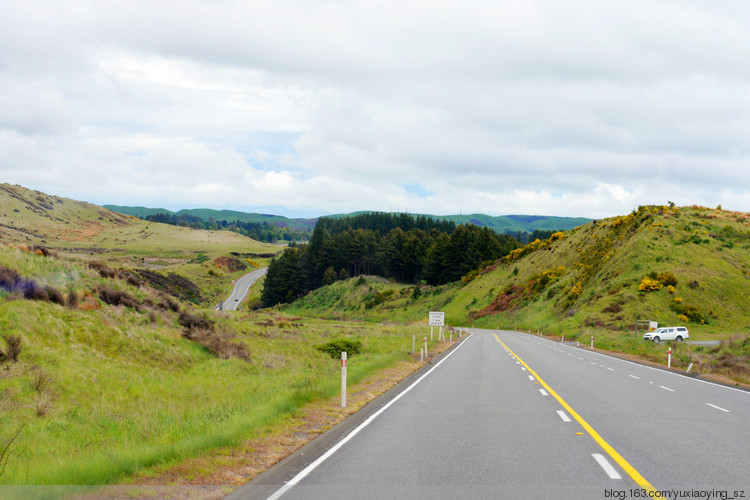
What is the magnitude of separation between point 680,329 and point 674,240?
2488 cm

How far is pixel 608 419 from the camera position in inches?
423

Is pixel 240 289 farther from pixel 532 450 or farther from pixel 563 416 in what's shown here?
pixel 532 450

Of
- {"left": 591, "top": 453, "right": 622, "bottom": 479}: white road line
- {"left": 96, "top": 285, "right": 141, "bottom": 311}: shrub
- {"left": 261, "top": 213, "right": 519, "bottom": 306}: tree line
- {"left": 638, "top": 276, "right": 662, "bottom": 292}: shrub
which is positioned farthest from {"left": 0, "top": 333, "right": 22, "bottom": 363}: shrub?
{"left": 261, "top": 213, "right": 519, "bottom": 306}: tree line

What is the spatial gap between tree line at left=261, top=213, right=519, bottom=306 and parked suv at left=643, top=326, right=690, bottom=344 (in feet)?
210

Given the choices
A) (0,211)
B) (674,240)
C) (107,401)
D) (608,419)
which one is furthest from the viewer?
(0,211)

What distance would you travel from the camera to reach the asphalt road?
6.19 meters

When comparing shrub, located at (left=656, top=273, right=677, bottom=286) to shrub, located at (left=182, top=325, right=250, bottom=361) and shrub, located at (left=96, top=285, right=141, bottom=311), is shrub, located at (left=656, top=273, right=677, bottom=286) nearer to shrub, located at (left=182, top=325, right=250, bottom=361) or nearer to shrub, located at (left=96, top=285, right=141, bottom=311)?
shrub, located at (left=182, top=325, right=250, bottom=361)

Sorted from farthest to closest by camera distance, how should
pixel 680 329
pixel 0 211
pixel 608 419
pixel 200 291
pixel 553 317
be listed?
pixel 0 211 → pixel 200 291 → pixel 553 317 → pixel 680 329 → pixel 608 419

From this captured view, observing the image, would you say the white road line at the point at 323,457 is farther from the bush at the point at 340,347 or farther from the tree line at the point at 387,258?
the tree line at the point at 387,258

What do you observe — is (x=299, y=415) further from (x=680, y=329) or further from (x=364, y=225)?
(x=364, y=225)

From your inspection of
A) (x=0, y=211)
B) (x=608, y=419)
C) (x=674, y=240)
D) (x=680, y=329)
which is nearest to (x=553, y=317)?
(x=674, y=240)

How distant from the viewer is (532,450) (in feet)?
26.2

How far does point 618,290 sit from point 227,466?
55.6 meters

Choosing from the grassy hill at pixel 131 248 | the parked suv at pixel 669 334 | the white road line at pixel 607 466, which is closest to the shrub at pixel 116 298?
the white road line at pixel 607 466
